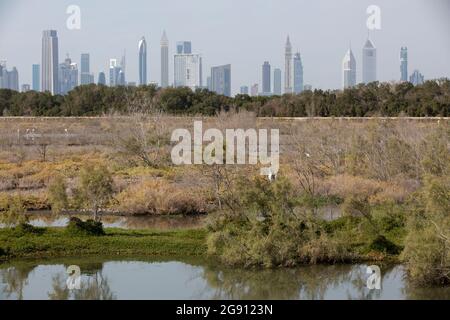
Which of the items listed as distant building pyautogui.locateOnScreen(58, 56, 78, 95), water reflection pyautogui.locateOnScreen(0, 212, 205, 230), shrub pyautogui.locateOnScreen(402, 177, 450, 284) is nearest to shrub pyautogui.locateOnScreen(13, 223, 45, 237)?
water reflection pyautogui.locateOnScreen(0, 212, 205, 230)

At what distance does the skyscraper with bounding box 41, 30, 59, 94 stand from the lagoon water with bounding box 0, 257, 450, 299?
47.4m

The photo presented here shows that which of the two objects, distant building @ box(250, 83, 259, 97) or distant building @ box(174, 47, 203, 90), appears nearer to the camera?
distant building @ box(174, 47, 203, 90)

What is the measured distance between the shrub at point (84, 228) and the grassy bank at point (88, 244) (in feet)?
0.35

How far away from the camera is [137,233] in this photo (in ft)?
55.5

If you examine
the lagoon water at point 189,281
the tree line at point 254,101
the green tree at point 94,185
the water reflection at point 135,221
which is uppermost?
the tree line at point 254,101

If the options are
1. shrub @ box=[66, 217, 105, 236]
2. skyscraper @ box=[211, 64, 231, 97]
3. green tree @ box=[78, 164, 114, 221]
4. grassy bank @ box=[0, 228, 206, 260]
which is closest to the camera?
grassy bank @ box=[0, 228, 206, 260]

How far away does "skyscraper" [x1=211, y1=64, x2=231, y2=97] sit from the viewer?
6531 cm

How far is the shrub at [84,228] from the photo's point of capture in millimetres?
16312

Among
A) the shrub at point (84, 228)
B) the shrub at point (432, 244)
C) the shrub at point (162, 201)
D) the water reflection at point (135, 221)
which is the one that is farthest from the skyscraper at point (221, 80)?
the shrub at point (432, 244)

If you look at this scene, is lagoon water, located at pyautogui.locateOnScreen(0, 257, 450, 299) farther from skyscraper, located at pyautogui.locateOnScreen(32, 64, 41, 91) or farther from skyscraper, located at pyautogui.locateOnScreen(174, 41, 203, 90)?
skyscraper, located at pyautogui.locateOnScreen(32, 64, 41, 91)

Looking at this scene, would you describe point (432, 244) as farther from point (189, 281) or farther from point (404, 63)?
point (404, 63)

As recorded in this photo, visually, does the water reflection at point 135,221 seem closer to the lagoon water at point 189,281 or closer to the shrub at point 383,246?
the lagoon water at point 189,281

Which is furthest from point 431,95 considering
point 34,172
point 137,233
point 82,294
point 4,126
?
point 82,294

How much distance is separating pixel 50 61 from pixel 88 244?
52.2 meters
